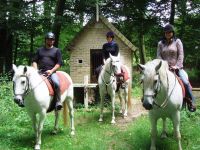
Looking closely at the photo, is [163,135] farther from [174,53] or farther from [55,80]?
[55,80]

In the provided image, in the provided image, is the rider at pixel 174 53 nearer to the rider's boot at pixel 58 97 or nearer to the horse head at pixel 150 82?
the horse head at pixel 150 82

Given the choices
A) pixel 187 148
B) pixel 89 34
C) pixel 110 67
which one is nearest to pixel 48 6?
pixel 89 34

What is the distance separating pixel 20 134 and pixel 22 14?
40.5ft

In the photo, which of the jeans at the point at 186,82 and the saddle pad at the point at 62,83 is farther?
the saddle pad at the point at 62,83

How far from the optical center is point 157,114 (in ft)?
25.5

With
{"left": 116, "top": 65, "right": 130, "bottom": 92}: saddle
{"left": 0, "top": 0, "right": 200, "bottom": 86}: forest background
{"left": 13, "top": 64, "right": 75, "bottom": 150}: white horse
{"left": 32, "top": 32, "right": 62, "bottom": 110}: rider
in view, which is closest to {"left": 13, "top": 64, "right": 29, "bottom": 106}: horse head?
{"left": 13, "top": 64, "right": 75, "bottom": 150}: white horse

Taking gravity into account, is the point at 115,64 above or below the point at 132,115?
above

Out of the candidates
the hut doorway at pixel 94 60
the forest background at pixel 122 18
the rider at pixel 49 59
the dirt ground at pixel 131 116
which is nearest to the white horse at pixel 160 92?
the rider at pixel 49 59

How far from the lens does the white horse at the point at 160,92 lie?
22.5 ft

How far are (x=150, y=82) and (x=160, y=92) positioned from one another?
611mm

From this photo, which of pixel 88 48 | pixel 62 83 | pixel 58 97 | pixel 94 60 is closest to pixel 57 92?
pixel 58 97

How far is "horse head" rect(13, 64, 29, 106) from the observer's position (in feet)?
25.5

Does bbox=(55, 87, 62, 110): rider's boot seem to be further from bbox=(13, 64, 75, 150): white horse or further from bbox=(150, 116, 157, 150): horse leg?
bbox=(150, 116, 157, 150): horse leg

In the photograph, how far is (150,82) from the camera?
270 inches
